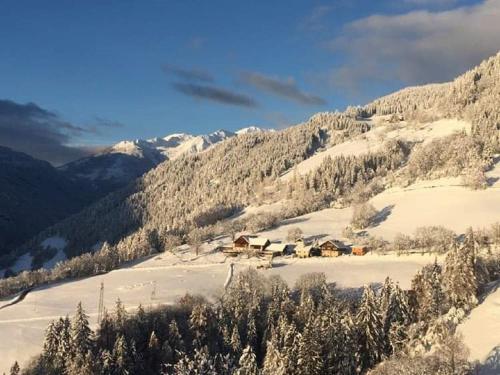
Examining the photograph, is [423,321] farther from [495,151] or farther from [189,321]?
[495,151]

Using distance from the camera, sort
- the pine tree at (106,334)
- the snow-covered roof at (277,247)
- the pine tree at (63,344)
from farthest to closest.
A: the snow-covered roof at (277,247) < the pine tree at (106,334) < the pine tree at (63,344)

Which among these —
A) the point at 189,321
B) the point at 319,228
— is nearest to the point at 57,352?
the point at 189,321

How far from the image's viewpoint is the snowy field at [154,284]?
101 metres

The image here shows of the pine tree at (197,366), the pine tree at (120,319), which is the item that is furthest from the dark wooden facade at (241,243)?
the pine tree at (197,366)

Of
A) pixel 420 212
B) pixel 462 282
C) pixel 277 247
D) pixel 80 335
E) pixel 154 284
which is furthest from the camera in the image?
pixel 420 212

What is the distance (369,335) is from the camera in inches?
3250

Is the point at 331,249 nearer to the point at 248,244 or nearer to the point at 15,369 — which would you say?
the point at 248,244

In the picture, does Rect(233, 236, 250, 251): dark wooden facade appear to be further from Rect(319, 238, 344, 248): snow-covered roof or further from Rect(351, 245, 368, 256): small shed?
Rect(351, 245, 368, 256): small shed

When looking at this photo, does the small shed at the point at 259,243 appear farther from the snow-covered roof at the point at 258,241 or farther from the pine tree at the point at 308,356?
the pine tree at the point at 308,356

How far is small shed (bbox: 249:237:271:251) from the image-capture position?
14909cm

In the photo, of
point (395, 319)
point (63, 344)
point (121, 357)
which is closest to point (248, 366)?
point (121, 357)

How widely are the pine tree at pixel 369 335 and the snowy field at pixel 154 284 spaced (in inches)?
1071

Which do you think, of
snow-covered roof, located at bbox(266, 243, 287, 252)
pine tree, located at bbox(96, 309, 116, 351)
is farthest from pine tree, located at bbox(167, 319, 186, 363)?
snow-covered roof, located at bbox(266, 243, 287, 252)

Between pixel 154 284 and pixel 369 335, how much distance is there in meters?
56.6
